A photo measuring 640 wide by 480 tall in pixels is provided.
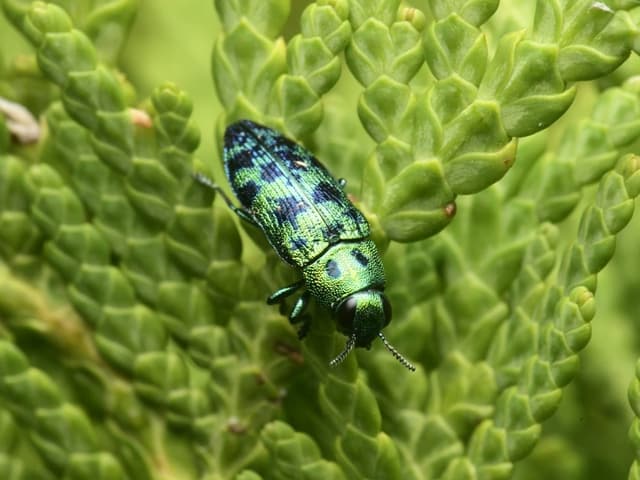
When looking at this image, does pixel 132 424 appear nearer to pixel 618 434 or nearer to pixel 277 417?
pixel 277 417

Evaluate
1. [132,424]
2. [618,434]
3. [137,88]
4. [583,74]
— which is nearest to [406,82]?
[583,74]

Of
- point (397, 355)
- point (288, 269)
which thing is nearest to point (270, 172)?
point (288, 269)

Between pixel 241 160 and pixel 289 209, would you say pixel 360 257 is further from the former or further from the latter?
pixel 241 160

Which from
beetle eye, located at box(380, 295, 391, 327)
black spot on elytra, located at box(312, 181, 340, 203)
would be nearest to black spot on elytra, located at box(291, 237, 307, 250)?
black spot on elytra, located at box(312, 181, 340, 203)

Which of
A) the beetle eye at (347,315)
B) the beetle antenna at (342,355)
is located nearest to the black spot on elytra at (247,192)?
the beetle eye at (347,315)

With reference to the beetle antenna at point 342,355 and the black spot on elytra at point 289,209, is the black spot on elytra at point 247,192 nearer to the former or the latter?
the black spot on elytra at point 289,209

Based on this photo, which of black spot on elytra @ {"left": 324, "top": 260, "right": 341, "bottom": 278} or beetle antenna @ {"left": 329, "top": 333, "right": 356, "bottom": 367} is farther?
black spot on elytra @ {"left": 324, "top": 260, "right": 341, "bottom": 278}

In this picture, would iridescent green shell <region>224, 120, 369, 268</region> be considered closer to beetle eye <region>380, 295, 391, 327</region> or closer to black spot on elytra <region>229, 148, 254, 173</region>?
black spot on elytra <region>229, 148, 254, 173</region>
